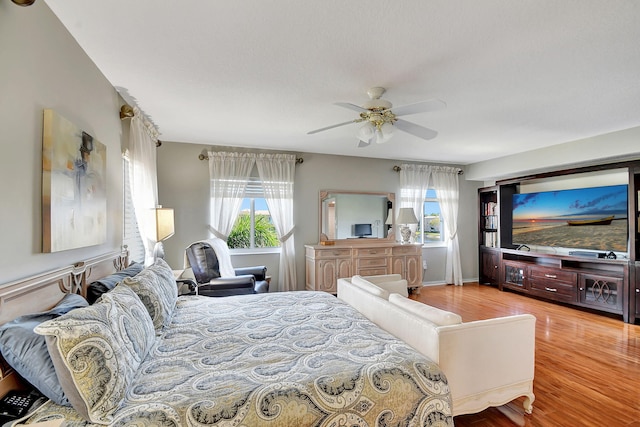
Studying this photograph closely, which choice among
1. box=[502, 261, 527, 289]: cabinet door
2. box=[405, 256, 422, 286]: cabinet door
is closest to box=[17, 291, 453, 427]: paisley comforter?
box=[405, 256, 422, 286]: cabinet door

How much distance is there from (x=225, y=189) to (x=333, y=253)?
200 cm

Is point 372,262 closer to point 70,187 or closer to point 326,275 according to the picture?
point 326,275

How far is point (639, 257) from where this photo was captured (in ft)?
12.2

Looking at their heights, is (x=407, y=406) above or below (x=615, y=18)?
below

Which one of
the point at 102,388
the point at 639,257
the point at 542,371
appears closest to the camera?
the point at 102,388

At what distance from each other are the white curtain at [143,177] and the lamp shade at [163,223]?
1.8 inches

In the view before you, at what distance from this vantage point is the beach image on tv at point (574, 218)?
4062mm

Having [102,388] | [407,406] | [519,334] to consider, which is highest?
[102,388]

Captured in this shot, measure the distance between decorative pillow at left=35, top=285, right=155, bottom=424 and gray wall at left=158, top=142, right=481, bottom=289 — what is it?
11.0 ft

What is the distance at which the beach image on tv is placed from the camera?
406 cm

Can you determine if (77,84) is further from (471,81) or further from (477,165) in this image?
(477,165)

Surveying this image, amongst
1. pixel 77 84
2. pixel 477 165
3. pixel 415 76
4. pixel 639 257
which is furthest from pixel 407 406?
pixel 477 165

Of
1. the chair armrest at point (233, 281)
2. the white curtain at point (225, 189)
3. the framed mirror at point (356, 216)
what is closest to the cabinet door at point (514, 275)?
the framed mirror at point (356, 216)

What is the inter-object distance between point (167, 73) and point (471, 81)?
249 cm
